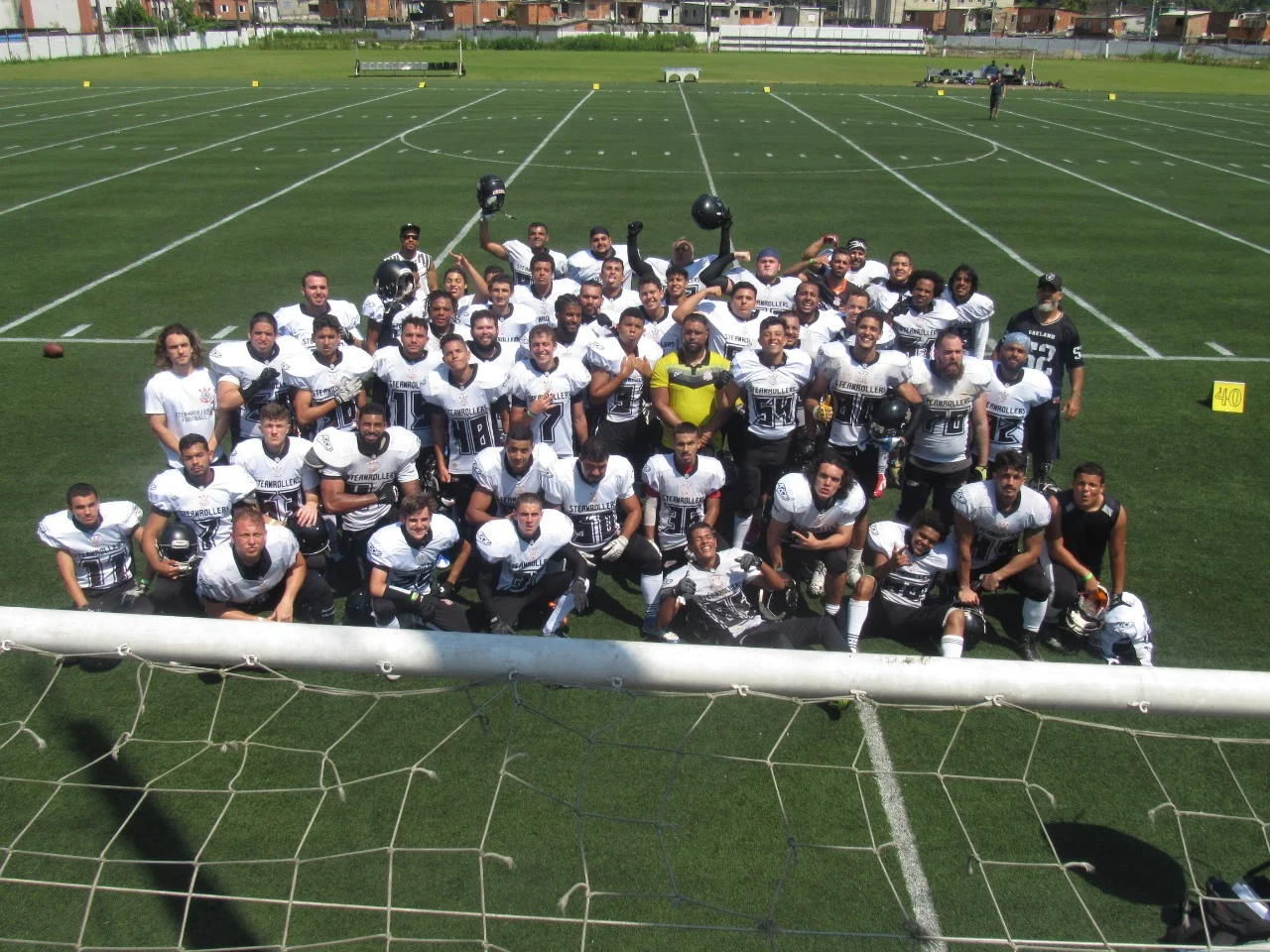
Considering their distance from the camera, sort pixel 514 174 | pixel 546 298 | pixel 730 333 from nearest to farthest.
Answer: pixel 730 333 → pixel 546 298 → pixel 514 174

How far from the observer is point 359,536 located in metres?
7.01

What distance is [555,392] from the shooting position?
749 cm

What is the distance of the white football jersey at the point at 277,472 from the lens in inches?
273

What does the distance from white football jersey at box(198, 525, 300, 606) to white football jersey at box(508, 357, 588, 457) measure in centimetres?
198

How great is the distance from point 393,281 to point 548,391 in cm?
243

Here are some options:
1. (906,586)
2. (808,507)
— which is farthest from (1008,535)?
(808,507)

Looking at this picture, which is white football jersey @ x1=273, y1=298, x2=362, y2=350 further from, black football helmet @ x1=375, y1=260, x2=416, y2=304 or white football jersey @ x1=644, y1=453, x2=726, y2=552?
white football jersey @ x1=644, y1=453, x2=726, y2=552

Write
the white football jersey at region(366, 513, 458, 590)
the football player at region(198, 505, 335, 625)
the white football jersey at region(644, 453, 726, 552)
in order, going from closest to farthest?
the football player at region(198, 505, 335, 625) → the white football jersey at region(366, 513, 458, 590) → the white football jersey at region(644, 453, 726, 552)

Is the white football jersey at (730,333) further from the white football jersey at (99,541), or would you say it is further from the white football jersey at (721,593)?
the white football jersey at (99,541)

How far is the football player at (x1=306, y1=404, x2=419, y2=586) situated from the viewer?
6.80 metres

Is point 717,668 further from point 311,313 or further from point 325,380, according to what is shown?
point 311,313

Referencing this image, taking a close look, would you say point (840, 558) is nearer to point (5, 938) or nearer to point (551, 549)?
point (551, 549)

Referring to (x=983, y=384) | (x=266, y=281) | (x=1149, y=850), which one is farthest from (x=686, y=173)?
(x=1149, y=850)

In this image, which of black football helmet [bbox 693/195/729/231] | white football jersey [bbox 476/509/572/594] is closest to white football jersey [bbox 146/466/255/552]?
white football jersey [bbox 476/509/572/594]
